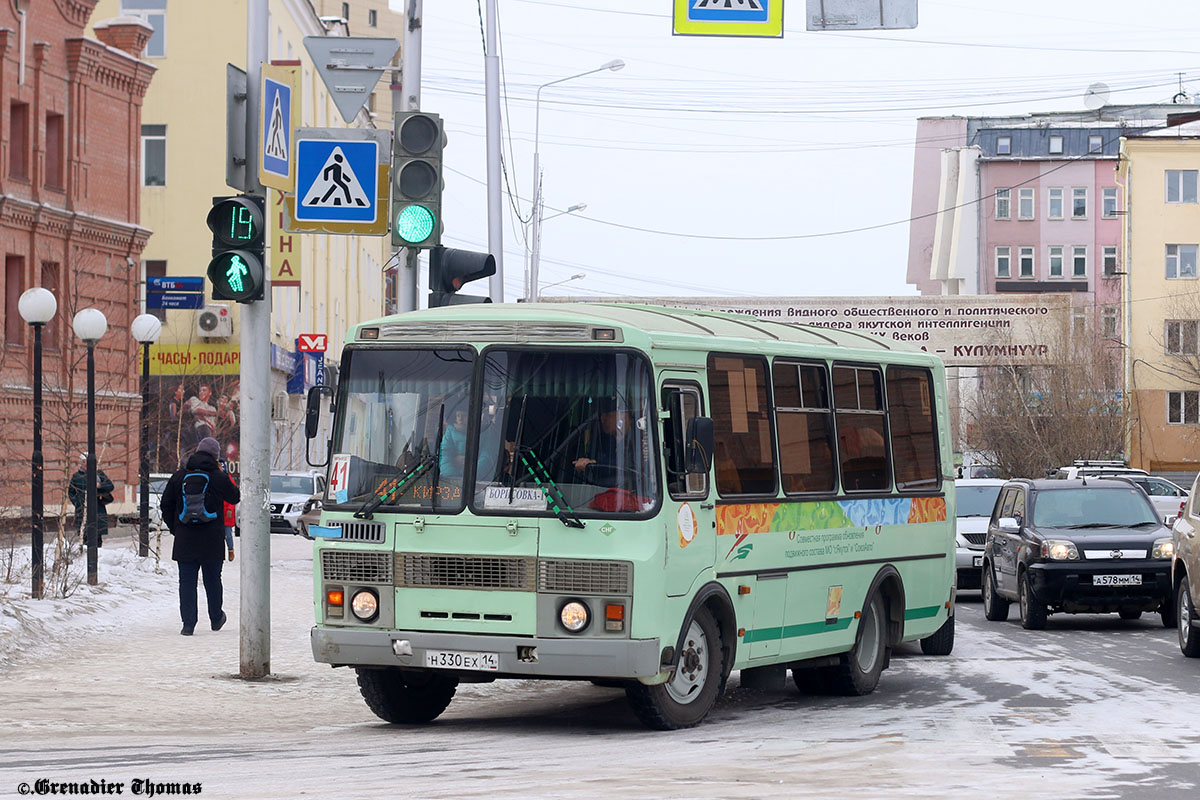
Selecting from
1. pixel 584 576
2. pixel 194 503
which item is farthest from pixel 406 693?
pixel 194 503

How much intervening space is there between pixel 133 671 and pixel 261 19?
17.6 ft

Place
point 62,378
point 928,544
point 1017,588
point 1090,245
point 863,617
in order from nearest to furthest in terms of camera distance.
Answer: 1. point 863,617
2. point 928,544
3. point 1017,588
4. point 62,378
5. point 1090,245

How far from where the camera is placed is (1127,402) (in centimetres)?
6125

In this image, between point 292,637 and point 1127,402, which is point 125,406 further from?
point 1127,402

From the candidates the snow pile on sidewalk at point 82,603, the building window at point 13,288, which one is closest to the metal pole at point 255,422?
the snow pile on sidewalk at point 82,603

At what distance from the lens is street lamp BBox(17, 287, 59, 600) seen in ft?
65.2

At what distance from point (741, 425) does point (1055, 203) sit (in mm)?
87290

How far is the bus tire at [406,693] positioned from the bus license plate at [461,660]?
0.23 meters

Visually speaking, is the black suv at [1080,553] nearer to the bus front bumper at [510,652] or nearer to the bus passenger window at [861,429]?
the bus passenger window at [861,429]

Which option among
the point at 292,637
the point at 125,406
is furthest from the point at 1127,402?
the point at 292,637

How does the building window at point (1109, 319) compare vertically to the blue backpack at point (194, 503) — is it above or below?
above

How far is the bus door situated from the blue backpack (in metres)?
7.77

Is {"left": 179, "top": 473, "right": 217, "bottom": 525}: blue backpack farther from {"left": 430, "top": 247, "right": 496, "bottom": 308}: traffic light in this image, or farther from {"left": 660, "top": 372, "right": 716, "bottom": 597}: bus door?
{"left": 660, "top": 372, "right": 716, "bottom": 597}: bus door

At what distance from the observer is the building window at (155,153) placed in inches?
2219
